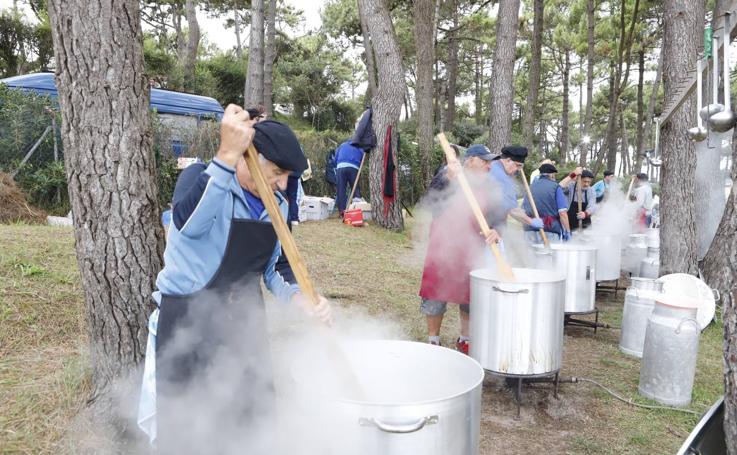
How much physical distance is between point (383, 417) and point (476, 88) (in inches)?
1344

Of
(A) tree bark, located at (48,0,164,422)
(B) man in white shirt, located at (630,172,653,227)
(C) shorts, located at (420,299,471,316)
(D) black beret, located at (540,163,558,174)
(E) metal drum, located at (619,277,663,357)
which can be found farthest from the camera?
(B) man in white shirt, located at (630,172,653,227)

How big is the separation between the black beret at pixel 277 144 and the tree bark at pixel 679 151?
535cm

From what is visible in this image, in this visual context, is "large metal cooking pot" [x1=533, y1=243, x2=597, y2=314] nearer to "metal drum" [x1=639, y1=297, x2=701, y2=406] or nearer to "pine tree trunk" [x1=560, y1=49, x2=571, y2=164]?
"metal drum" [x1=639, y1=297, x2=701, y2=406]

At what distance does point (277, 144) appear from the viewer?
72.8 inches

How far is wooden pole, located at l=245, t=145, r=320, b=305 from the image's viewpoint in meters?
1.75

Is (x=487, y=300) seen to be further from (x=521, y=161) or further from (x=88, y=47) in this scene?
(x=88, y=47)

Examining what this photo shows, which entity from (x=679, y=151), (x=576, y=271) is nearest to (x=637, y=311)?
(x=576, y=271)

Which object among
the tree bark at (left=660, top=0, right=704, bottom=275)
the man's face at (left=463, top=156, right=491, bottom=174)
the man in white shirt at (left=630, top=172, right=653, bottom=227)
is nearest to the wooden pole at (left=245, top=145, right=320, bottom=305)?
the man's face at (left=463, top=156, right=491, bottom=174)

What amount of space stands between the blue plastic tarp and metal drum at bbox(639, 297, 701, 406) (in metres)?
8.08

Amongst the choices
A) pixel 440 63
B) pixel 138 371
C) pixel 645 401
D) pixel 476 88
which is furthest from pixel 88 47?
Answer: pixel 476 88

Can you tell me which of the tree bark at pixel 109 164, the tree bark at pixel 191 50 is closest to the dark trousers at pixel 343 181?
the tree bark at pixel 109 164

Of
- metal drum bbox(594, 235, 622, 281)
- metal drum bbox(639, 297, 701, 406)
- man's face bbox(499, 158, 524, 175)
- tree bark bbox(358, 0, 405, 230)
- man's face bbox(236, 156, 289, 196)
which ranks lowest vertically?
metal drum bbox(639, 297, 701, 406)

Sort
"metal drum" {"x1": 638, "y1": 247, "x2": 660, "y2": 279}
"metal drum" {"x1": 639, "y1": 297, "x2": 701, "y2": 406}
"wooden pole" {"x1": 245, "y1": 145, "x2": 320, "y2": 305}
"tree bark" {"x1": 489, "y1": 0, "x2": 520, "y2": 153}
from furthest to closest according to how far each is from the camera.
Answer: "tree bark" {"x1": 489, "y1": 0, "x2": 520, "y2": 153} < "metal drum" {"x1": 638, "y1": 247, "x2": 660, "y2": 279} < "metal drum" {"x1": 639, "y1": 297, "x2": 701, "y2": 406} < "wooden pole" {"x1": 245, "y1": 145, "x2": 320, "y2": 305}

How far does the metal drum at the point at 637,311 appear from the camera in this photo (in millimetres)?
4695
